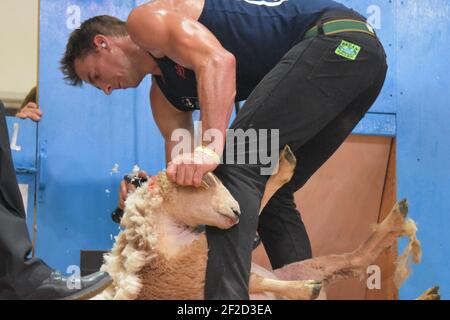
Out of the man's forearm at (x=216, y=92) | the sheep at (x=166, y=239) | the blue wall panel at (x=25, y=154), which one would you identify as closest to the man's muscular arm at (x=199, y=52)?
the man's forearm at (x=216, y=92)

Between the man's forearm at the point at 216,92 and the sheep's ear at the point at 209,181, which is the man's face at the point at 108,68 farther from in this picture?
the sheep's ear at the point at 209,181

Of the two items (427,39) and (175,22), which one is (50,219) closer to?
(175,22)

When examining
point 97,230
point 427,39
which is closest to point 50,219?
point 97,230

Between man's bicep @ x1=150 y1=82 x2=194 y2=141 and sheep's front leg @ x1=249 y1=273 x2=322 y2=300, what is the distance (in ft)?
2.02

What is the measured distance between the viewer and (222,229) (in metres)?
1.26

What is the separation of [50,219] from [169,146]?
2.11ft

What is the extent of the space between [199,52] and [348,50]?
32 centimetres

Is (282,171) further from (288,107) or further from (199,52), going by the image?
(199,52)

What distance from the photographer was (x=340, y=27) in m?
1.45

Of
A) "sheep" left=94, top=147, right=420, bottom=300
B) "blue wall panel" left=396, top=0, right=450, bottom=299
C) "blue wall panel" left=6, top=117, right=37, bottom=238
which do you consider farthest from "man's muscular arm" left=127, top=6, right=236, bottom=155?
"blue wall panel" left=396, top=0, right=450, bottom=299

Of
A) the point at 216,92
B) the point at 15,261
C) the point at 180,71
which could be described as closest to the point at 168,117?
the point at 180,71

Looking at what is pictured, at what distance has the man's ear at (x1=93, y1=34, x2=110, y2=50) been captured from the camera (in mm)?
1804

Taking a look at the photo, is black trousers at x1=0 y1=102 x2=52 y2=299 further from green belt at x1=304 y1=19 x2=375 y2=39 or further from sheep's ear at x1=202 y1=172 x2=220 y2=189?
green belt at x1=304 y1=19 x2=375 y2=39

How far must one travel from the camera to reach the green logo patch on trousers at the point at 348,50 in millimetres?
1406
